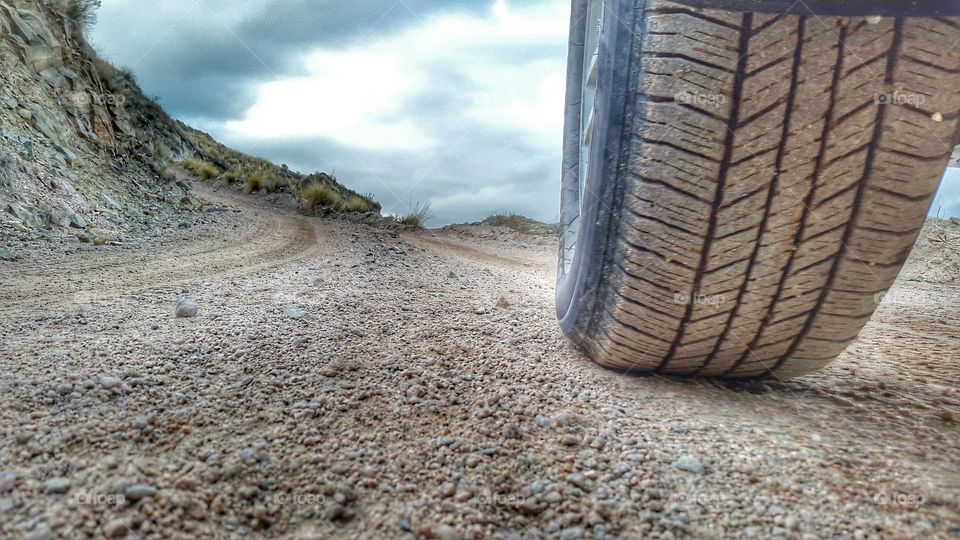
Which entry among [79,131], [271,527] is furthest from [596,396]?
[79,131]

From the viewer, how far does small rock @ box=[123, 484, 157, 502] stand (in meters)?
0.95

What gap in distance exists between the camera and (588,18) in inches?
95.8

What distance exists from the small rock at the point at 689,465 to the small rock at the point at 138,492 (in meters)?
1.02

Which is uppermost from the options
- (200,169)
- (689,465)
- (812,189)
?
(200,169)

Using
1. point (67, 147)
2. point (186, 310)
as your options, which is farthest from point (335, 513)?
point (67, 147)

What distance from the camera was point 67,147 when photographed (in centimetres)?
589

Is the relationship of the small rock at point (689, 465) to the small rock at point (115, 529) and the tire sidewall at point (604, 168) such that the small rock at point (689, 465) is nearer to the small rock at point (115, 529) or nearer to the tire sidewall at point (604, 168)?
the tire sidewall at point (604, 168)

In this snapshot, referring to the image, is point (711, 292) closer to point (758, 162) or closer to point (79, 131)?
point (758, 162)

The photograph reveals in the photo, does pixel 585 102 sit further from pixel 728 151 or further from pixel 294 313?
pixel 294 313

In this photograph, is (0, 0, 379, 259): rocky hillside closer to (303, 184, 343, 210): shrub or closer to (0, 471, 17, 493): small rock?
(303, 184, 343, 210): shrub

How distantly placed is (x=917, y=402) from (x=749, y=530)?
998mm

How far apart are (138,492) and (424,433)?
0.56 metres

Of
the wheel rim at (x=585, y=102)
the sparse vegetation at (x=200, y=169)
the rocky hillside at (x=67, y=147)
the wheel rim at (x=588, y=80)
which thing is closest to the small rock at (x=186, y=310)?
the wheel rim at (x=585, y=102)

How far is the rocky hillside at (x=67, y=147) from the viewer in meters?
4.58
